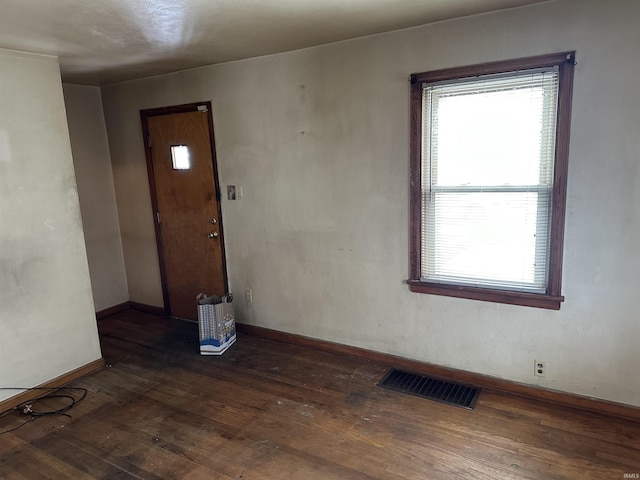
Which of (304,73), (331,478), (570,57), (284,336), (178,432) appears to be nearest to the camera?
(331,478)

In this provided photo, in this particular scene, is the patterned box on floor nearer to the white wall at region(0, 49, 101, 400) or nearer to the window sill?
the white wall at region(0, 49, 101, 400)

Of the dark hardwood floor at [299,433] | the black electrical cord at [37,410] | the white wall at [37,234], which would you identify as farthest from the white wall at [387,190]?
the black electrical cord at [37,410]

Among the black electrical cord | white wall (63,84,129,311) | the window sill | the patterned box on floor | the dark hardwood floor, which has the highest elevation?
white wall (63,84,129,311)

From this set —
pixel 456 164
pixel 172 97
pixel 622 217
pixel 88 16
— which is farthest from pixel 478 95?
pixel 172 97

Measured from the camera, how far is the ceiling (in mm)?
2139

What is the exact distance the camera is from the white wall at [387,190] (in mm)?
2314

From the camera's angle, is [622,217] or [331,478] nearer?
[331,478]

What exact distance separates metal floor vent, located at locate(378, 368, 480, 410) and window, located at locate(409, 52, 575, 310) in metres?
0.63

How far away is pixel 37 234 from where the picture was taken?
2.95 m

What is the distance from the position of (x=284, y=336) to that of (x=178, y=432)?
1334 mm

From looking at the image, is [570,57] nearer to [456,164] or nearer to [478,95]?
[478,95]

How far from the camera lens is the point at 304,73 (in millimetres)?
3168

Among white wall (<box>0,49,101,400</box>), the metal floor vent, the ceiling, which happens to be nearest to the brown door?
the ceiling

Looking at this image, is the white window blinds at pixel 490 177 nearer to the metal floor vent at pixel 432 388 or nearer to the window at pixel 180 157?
the metal floor vent at pixel 432 388
